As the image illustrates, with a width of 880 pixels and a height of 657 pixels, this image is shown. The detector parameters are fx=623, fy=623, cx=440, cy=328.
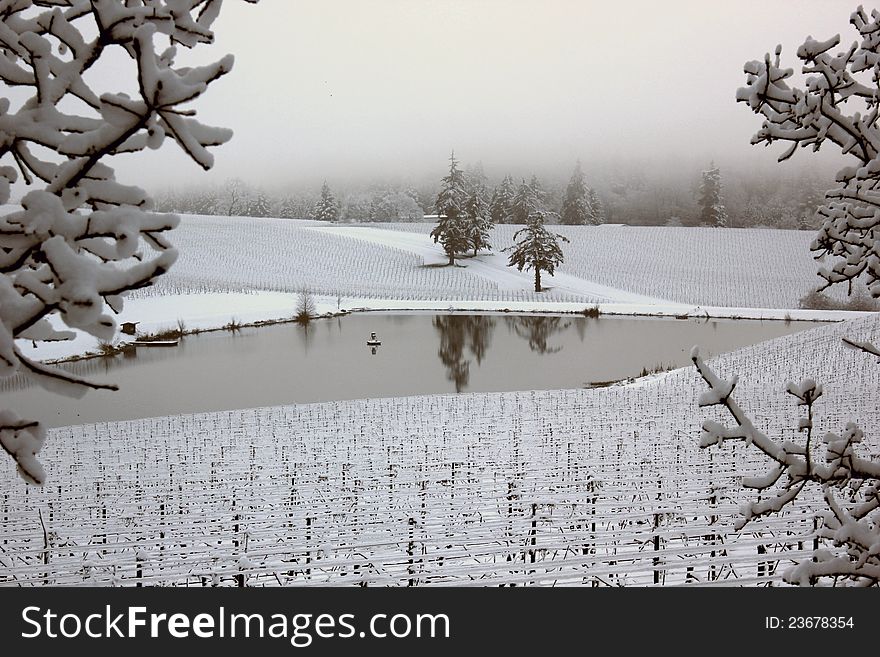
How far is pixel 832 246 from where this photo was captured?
11.3 feet

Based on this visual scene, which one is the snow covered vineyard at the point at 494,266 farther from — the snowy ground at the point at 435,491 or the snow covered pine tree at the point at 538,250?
the snowy ground at the point at 435,491

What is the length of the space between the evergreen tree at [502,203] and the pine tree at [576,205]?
568cm

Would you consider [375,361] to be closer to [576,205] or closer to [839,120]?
[839,120]

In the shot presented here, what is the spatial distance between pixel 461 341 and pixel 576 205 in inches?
1574

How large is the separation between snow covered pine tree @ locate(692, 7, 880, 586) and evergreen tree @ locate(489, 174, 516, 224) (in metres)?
59.9

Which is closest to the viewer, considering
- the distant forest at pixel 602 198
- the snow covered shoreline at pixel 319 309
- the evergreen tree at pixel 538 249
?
the snow covered shoreline at pixel 319 309

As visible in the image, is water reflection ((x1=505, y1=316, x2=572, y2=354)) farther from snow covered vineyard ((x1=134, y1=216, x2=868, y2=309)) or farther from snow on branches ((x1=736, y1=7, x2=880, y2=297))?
snow on branches ((x1=736, y1=7, x2=880, y2=297))

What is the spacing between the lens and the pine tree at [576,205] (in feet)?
207

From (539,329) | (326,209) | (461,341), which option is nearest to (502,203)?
(326,209)

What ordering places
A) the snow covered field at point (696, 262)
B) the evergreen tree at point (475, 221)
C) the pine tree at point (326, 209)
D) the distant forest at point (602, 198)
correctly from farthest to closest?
the pine tree at point (326, 209), the distant forest at point (602, 198), the evergreen tree at point (475, 221), the snow covered field at point (696, 262)

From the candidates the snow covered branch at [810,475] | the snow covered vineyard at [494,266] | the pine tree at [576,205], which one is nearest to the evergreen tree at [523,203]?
the snow covered vineyard at [494,266]
